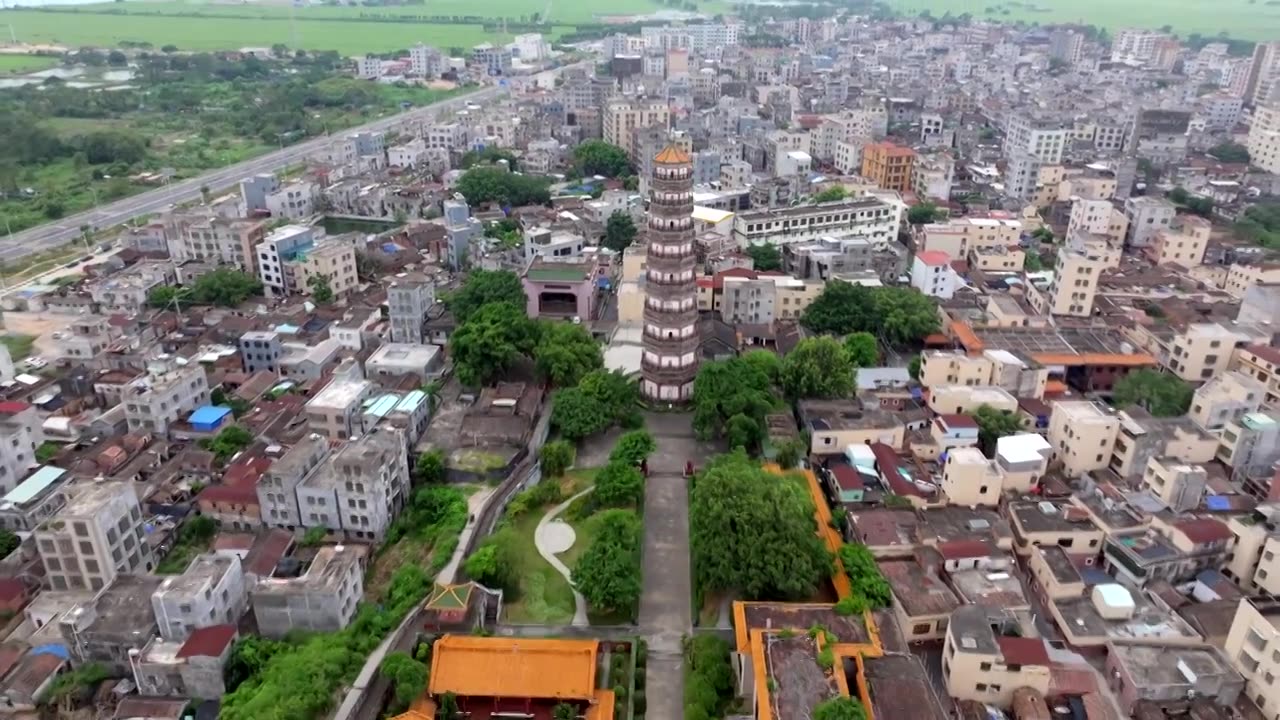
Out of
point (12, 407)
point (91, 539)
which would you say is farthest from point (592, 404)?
point (12, 407)

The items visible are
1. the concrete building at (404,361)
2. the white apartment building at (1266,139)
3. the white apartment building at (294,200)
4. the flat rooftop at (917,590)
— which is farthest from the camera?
the white apartment building at (1266,139)

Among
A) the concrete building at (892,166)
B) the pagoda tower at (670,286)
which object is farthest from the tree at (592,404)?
the concrete building at (892,166)

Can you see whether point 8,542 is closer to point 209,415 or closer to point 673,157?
point 209,415

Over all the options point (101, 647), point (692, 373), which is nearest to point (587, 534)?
point (692, 373)

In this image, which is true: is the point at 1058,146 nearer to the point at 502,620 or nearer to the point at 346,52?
the point at 502,620

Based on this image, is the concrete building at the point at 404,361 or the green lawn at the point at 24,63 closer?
the concrete building at the point at 404,361

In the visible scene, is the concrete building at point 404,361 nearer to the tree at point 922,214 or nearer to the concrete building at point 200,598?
the concrete building at point 200,598
